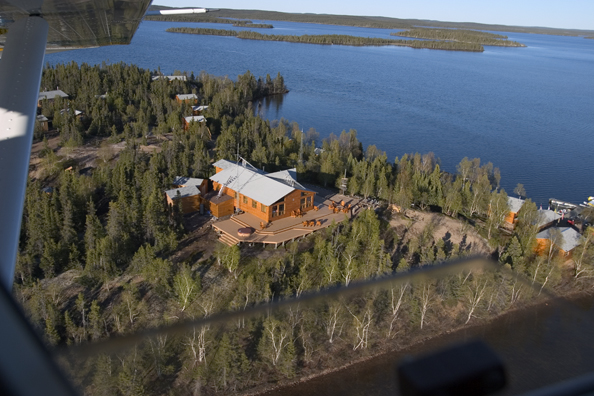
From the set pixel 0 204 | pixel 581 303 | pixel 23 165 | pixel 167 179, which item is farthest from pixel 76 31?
pixel 167 179

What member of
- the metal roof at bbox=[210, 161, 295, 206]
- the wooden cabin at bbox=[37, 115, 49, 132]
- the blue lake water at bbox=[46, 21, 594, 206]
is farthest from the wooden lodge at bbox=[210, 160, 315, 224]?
the wooden cabin at bbox=[37, 115, 49, 132]

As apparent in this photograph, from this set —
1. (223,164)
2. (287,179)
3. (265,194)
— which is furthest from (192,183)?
(287,179)

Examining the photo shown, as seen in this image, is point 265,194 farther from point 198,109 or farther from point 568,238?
point 198,109

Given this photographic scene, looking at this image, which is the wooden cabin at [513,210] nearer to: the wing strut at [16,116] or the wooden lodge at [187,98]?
the wing strut at [16,116]

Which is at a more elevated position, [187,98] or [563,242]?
[187,98]

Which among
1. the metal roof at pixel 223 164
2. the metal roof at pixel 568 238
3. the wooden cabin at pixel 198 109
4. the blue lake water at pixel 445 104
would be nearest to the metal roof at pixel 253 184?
the metal roof at pixel 223 164

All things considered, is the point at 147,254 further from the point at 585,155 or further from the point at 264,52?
the point at 264,52

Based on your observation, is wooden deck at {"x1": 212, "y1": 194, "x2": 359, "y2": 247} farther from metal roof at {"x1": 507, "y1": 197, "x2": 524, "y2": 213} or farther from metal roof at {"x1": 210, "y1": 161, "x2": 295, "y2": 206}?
metal roof at {"x1": 507, "y1": 197, "x2": 524, "y2": 213}
